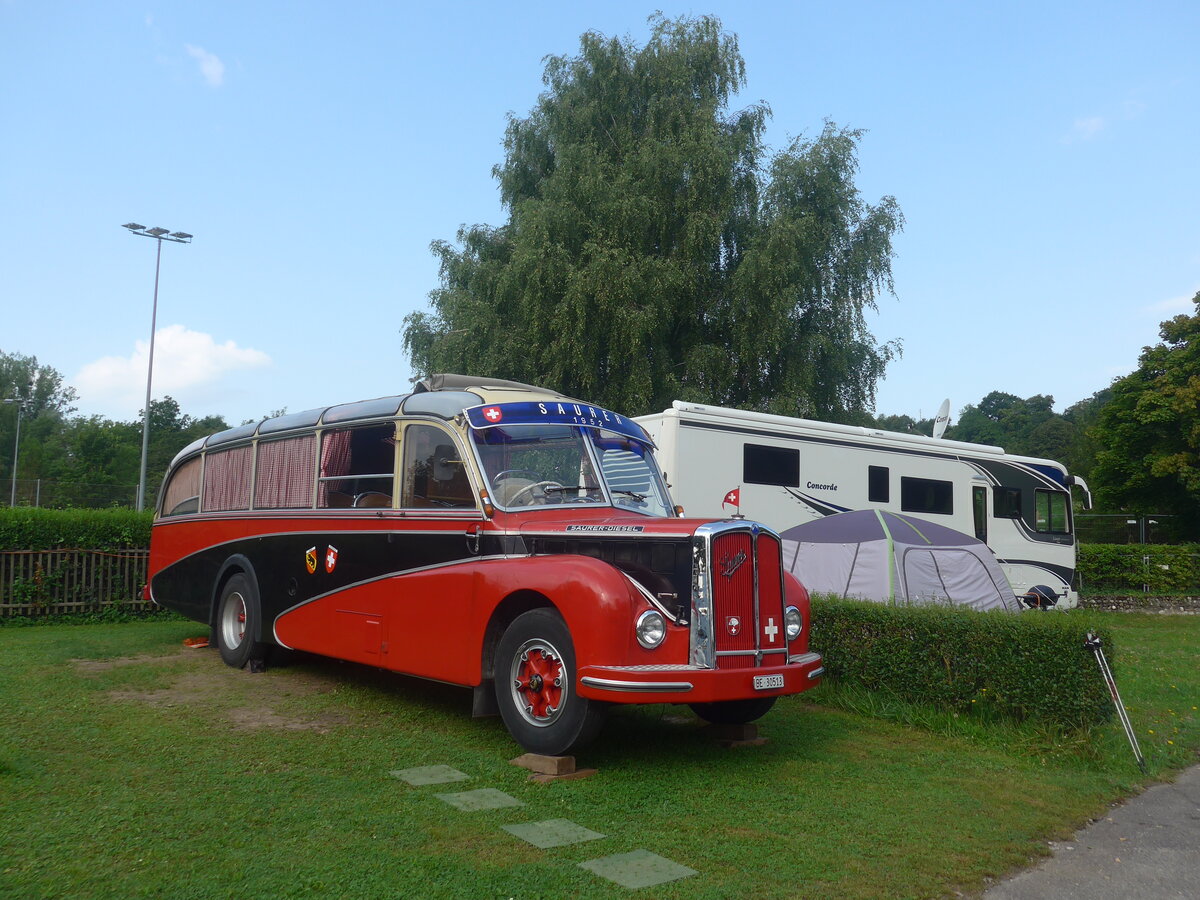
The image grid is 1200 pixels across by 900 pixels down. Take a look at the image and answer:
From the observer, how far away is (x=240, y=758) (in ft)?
21.3

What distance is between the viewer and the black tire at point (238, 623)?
992 cm

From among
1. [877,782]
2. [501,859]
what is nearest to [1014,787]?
[877,782]

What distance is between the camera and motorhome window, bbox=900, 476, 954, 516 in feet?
54.9

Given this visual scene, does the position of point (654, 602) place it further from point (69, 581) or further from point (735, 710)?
point (69, 581)

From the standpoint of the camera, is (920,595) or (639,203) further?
(639,203)

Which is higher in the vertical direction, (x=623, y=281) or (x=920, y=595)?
(x=623, y=281)

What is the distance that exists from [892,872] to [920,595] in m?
7.50

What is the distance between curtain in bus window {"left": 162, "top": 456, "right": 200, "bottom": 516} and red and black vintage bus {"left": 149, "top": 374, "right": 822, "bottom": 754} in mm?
1388

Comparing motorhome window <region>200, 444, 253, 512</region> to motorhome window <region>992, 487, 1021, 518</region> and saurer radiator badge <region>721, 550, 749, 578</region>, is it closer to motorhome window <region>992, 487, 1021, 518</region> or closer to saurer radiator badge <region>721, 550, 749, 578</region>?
saurer radiator badge <region>721, 550, 749, 578</region>

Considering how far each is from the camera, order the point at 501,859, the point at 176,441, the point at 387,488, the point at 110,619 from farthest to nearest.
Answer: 1. the point at 176,441
2. the point at 110,619
3. the point at 387,488
4. the point at 501,859

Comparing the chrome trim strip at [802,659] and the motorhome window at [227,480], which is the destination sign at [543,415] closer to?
the chrome trim strip at [802,659]

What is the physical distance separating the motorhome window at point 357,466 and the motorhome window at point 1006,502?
1383 cm

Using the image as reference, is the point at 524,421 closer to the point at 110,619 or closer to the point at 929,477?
the point at 110,619

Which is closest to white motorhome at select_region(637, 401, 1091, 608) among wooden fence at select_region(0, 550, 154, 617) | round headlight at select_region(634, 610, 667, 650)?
round headlight at select_region(634, 610, 667, 650)
